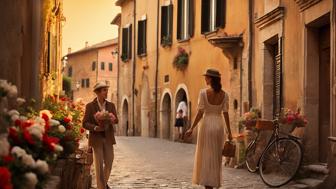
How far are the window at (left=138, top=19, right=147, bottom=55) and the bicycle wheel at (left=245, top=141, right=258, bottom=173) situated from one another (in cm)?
1890

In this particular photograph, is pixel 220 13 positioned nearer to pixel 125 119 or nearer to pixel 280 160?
pixel 280 160

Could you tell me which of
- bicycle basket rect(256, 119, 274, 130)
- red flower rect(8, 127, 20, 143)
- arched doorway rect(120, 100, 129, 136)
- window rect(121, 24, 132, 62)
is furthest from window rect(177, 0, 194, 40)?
red flower rect(8, 127, 20, 143)

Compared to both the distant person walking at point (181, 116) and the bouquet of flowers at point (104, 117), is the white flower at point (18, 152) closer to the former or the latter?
the bouquet of flowers at point (104, 117)

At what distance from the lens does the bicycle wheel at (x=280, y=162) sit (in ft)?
34.3

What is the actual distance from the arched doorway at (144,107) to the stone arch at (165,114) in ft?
8.32

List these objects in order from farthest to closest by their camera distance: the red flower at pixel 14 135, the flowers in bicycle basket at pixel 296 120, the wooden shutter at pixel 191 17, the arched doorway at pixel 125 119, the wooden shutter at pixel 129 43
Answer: the arched doorway at pixel 125 119, the wooden shutter at pixel 129 43, the wooden shutter at pixel 191 17, the flowers in bicycle basket at pixel 296 120, the red flower at pixel 14 135

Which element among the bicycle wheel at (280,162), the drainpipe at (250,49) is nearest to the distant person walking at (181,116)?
the drainpipe at (250,49)

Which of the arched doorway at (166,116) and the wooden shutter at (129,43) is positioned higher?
the wooden shutter at (129,43)

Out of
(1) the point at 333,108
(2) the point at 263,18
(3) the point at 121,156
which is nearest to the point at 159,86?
(3) the point at 121,156

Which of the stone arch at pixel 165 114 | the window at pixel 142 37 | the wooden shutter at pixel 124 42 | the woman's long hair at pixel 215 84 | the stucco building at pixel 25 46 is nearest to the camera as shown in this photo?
the stucco building at pixel 25 46

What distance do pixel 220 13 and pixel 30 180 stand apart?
18.2m

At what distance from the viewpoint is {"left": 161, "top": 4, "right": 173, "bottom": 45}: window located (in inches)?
1082

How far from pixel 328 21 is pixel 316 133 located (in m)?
1.94

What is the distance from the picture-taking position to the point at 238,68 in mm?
19266
